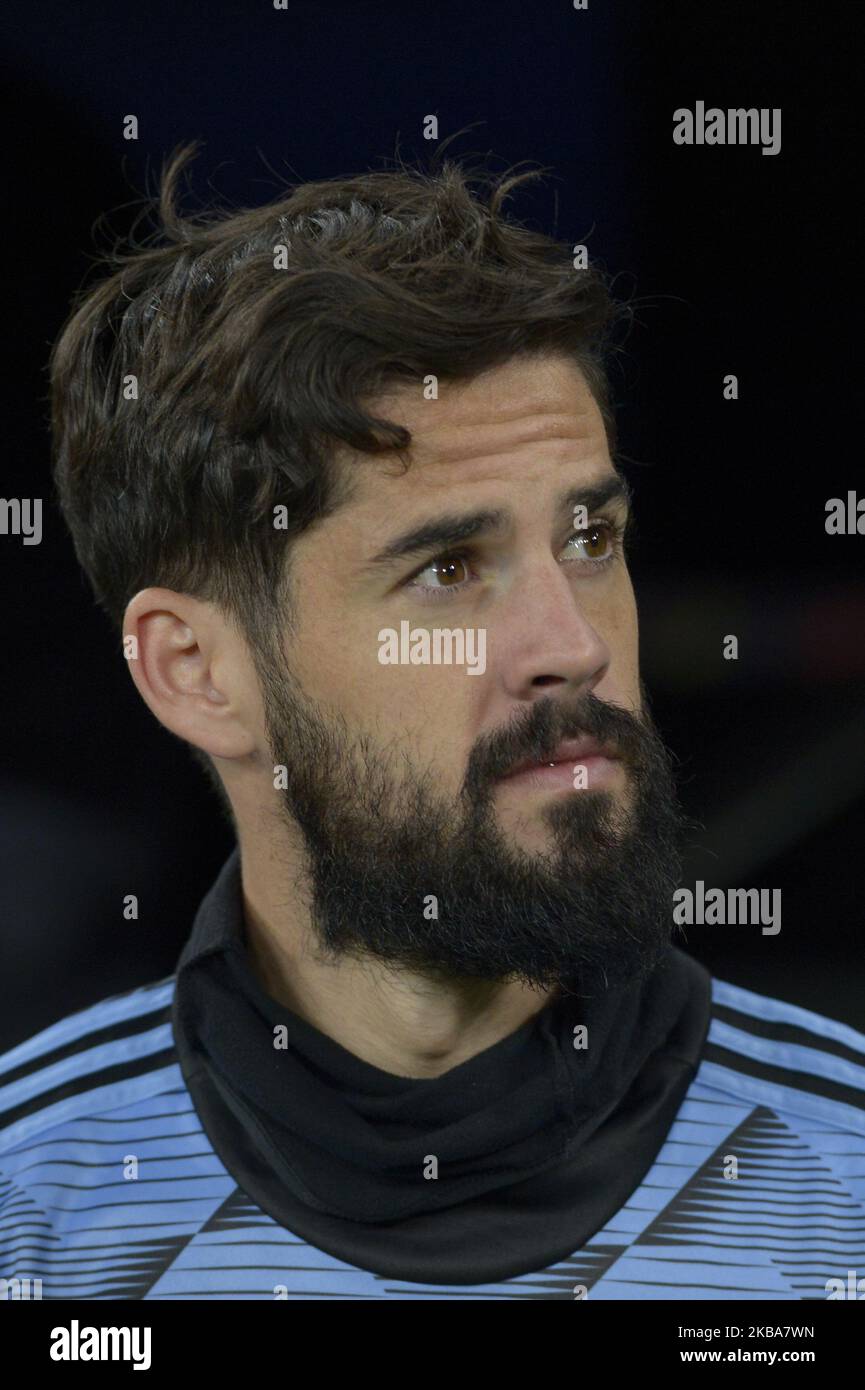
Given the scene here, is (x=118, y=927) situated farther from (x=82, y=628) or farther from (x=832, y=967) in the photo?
(x=832, y=967)

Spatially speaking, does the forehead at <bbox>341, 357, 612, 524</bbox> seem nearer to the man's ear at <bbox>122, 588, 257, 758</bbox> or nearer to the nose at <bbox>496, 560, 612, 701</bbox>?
the nose at <bbox>496, 560, 612, 701</bbox>

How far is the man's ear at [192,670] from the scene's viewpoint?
217 cm

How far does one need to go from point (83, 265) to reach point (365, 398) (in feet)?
2.17

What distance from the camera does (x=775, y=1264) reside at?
2184 mm

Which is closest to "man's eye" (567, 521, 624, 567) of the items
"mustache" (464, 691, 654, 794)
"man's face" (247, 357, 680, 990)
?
"man's face" (247, 357, 680, 990)

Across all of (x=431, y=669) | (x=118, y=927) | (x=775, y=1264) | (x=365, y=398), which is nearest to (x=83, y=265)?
(x=365, y=398)

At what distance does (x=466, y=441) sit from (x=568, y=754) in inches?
18.1

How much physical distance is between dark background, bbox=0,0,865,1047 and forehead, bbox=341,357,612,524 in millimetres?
322

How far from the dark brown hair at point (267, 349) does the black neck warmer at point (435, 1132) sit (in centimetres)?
62

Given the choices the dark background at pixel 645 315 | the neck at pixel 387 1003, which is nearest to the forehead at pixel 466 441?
the dark background at pixel 645 315

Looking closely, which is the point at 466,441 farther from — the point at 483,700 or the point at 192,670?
the point at 192,670

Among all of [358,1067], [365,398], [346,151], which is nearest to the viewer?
[365,398]

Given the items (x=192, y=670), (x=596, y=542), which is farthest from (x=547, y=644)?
(x=192, y=670)

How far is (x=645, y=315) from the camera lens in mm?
2342
